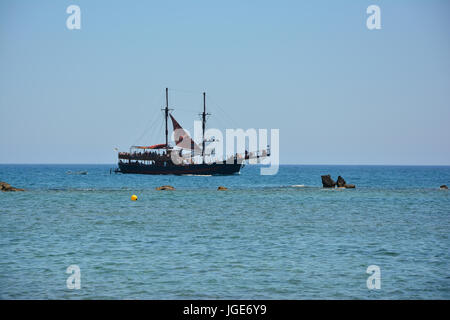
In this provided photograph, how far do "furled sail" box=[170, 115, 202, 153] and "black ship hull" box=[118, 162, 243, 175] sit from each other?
164 inches

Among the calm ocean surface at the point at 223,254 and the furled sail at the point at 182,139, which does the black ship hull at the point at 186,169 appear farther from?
the calm ocean surface at the point at 223,254

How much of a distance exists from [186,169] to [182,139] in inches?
260

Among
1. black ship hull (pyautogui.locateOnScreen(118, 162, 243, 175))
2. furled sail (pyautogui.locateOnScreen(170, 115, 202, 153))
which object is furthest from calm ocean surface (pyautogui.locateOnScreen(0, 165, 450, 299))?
furled sail (pyautogui.locateOnScreen(170, 115, 202, 153))

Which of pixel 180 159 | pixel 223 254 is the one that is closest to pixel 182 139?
pixel 180 159

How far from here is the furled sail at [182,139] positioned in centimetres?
10925

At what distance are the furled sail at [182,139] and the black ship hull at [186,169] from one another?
4.17m

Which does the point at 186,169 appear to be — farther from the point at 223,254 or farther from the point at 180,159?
the point at 223,254

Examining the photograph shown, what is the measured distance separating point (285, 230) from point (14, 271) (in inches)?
534

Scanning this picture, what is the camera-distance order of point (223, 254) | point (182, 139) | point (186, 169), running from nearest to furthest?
point (223, 254), point (186, 169), point (182, 139)

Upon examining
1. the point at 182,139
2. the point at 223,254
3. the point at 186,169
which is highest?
the point at 182,139

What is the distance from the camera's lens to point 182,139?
110 meters

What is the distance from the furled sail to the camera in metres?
109

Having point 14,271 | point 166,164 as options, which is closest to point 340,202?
point 14,271

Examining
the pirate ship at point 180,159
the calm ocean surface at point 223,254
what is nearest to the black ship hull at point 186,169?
the pirate ship at point 180,159
